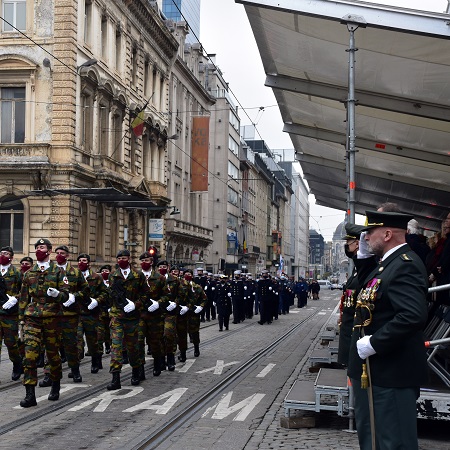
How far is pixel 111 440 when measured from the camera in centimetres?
803

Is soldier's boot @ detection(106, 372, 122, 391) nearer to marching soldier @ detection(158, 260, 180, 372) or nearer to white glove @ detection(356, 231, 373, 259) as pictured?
marching soldier @ detection(158, 260, 180, 372)

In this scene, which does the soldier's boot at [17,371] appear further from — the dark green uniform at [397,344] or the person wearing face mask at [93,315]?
the dark green uniform at [397,344]

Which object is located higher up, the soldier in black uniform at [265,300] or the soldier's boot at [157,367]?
the soldier in black uniform at [265,300]

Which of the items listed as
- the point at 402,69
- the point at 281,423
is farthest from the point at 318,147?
the point at 281,423

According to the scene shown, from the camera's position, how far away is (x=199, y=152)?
5516 cm

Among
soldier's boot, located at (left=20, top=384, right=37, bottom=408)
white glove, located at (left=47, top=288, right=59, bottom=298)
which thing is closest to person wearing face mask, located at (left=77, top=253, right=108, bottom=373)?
white glove, located at (left=47, top=288, right=59, bottom=298)

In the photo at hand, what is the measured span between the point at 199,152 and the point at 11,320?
143ft

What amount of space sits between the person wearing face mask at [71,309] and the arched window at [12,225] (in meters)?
20.4

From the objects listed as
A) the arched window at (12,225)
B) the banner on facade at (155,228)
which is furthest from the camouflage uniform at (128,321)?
the banner on facade at (155,228)

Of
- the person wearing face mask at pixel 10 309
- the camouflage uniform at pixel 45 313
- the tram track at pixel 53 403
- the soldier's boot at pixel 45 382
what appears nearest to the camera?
the tram track at pixel 53 403

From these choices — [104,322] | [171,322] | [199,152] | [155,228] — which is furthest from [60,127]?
[199,152]

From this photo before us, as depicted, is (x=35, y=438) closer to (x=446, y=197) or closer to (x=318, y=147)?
(x=318, y=147)

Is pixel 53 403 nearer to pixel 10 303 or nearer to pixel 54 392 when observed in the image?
pixel 54 392

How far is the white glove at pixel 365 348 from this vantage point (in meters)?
5.04
